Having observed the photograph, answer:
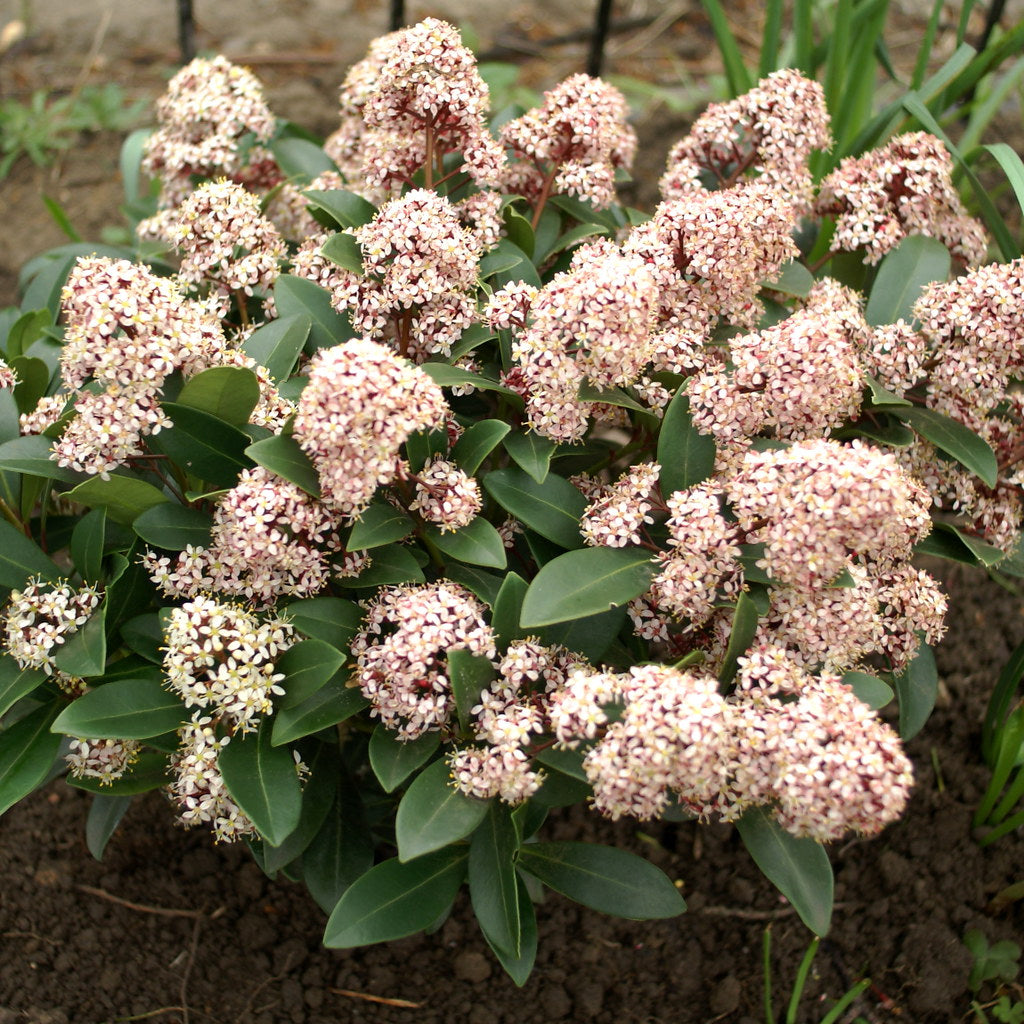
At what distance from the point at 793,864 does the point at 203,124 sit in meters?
2.44

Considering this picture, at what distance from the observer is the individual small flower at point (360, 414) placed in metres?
1.91

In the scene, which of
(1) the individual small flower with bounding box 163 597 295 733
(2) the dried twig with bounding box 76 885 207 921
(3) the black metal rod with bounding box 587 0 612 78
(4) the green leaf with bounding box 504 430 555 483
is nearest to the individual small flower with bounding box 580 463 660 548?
(4) the green leaf with bounding box 504 430 555 483

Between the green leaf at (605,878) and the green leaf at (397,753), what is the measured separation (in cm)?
36

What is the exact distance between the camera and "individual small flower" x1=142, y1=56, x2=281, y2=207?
297cm

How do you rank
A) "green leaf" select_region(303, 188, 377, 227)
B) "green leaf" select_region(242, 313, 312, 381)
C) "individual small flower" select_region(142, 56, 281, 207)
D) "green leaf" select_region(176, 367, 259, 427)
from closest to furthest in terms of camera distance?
"green leaf" select_region(176, 367, 259, 427), "green leaf" select_region(242, 313, 312, 381), "green leaf" select_region(303, 188, 377, 227), "individual small flower" select_region(142, 56, 281, 207)

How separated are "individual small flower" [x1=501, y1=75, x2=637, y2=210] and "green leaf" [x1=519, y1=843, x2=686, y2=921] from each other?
1590 millimetres

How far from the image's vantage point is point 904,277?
2.73 meters

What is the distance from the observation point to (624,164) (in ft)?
10.1

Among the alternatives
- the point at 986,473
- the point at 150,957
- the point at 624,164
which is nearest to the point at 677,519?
the point at 986,473

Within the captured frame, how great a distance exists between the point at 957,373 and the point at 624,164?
3.83 feet

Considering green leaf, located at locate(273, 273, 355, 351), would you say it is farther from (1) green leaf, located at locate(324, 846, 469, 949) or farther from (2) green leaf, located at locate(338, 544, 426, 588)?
(1) green leaf, located at locate(324, 846, 469, 949)

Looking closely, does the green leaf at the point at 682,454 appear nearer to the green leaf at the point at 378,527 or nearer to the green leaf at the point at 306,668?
the green leaf at the point at 378,527

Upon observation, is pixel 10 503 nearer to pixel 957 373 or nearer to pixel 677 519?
Result: pixel 677 519

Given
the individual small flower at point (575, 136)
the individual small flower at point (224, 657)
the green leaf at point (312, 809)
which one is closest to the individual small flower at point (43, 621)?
the individual small flower at point (224, 657)
